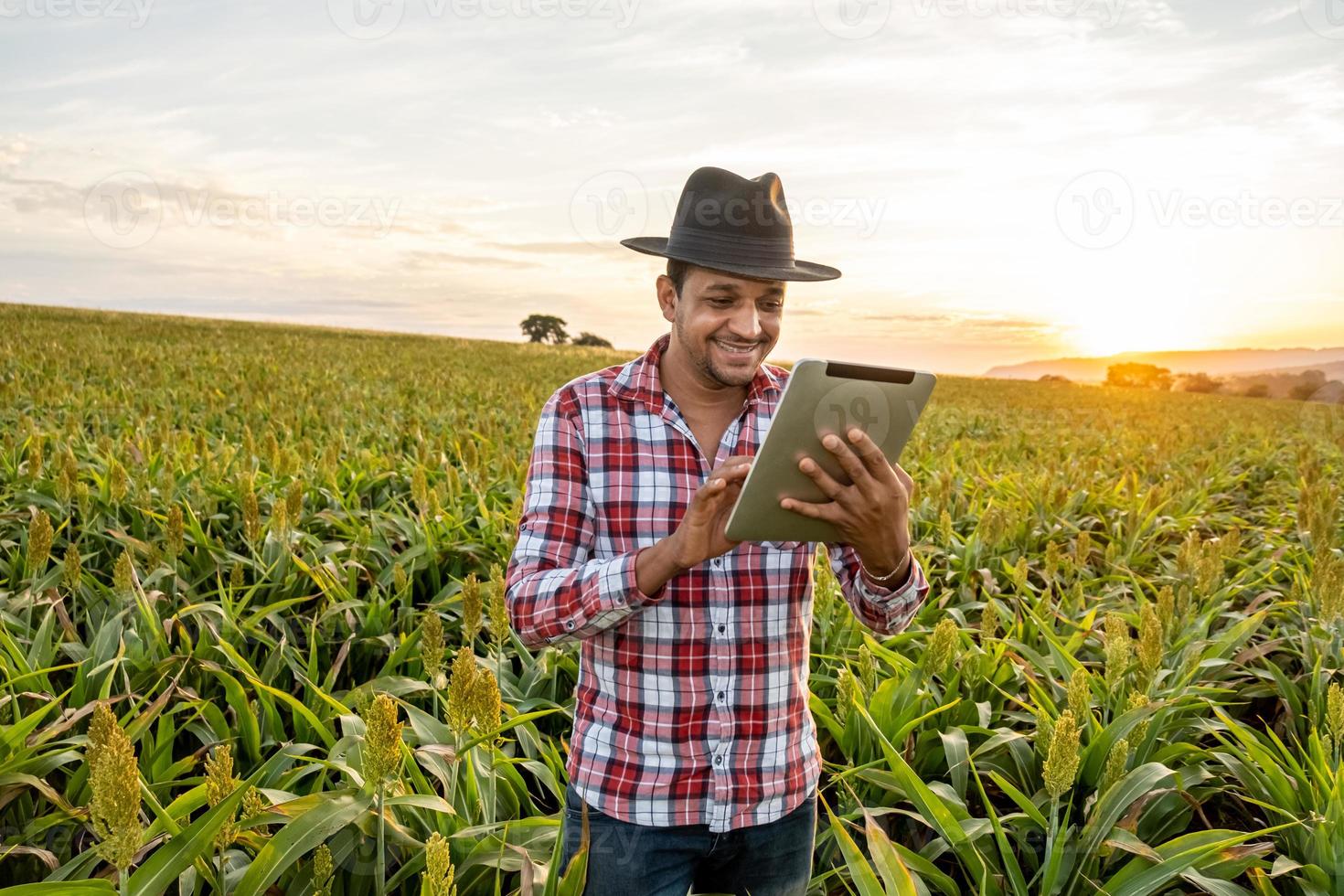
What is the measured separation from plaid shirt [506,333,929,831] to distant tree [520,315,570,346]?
68.9 meters

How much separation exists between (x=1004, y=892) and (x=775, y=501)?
140cm

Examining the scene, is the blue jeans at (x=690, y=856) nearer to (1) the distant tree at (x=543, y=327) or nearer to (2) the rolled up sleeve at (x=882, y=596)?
(2) the rolled up sleeve at (x=882, y=596)

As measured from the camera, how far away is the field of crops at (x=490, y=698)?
6.24ft

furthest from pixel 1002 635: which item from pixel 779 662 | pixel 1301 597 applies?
pixel 779 662

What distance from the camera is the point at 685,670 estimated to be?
179 centimetres

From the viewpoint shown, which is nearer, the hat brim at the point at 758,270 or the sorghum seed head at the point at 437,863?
the sorghum seed head at the point at 437,863

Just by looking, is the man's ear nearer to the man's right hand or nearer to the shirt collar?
the shirt collar

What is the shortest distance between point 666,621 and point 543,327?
72.6m

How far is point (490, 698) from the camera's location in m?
1.59

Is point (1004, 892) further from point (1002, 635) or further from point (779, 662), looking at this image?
point (1002, 635)

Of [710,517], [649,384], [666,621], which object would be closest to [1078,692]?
[666,621]

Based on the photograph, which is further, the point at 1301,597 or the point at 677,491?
the point at 1301,597

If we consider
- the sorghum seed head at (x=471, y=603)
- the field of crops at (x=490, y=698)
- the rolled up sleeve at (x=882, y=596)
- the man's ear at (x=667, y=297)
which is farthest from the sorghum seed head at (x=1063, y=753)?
the sorghum seed head at (x=471, y=603)

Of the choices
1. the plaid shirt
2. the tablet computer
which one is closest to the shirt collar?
the plaid shirt
